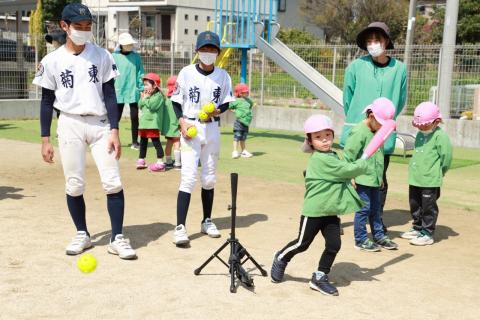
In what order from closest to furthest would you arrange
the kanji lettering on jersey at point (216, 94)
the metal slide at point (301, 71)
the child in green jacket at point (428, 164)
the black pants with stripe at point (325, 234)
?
the black pants with stripe at point (325, 234) → the kanji lettering on jersey at point (216, 94) → the child in green jacket at point (428, 164) → the metal slide at point (301, 71)

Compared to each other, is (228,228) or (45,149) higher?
(45,149)

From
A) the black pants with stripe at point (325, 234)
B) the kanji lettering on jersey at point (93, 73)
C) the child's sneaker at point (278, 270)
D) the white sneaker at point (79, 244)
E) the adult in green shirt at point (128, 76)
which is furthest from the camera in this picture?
the adult in green shirt at point (128, 76)

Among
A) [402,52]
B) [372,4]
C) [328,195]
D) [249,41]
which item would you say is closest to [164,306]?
[328,195]

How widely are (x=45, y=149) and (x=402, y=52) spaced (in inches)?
479

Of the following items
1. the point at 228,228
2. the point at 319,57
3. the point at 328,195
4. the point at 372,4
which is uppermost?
the point at 372,4

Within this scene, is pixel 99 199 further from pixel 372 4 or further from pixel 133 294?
pixel 372 4

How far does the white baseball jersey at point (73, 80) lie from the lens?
18.1ft

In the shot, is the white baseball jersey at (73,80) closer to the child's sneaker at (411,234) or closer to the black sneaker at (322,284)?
the black sneaker at (322,284)

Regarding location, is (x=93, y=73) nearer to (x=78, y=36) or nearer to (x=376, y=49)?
(x=78, y=36)

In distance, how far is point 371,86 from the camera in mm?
6555

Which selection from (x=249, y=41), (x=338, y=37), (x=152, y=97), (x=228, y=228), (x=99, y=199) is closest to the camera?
(x=228, y=228)

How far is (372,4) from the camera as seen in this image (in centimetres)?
3634

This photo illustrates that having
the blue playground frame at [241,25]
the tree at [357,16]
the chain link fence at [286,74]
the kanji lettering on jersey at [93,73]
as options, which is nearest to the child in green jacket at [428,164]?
the kanji lettering on jersey at [93,73]

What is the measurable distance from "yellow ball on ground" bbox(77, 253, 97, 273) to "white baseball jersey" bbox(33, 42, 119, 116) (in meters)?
1.25
